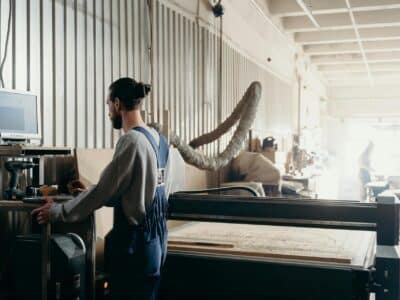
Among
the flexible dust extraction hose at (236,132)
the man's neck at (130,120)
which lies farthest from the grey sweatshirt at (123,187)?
the flexible dust extraction hose at (236,132)

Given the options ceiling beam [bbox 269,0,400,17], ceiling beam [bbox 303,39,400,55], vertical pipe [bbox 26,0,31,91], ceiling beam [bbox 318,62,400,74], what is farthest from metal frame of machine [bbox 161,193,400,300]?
ceiling beam [bbox 318,62,400,74]

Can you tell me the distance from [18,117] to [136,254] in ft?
3.41

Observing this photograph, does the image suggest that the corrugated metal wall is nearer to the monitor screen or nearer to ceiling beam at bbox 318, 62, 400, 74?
the monitor screen

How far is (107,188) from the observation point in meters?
2.07

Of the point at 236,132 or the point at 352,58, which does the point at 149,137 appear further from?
the point at 352,58

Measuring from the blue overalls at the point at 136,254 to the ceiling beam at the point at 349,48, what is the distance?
9.18m

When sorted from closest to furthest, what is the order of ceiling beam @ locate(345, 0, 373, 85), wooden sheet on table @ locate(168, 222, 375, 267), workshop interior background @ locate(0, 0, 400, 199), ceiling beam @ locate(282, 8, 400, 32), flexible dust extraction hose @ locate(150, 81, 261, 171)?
wooden sheet on table @ locate(168, 222, 375, 267) < workshop interior background @ locate(0, 0, 400, 199) < flexible dust extraction hose @ locate(150, 81, 261, 171) < ceiling beam @ locate(345, 0, 373, 85) < ceiling beam @ locate(282, 8, 400, 32)

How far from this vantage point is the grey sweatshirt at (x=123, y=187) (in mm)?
2066

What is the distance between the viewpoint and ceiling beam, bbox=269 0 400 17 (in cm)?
746

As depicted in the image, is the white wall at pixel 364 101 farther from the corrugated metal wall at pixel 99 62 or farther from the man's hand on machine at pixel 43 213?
the man's hand on machine at pixel 43 213

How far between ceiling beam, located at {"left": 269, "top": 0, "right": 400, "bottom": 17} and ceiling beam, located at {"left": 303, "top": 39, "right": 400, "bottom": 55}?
2642mm

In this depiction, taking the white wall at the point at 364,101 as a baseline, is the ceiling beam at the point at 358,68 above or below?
above

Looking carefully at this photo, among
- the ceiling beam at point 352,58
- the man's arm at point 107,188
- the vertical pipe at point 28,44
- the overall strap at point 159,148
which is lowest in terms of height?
the man's arm at point 107,188

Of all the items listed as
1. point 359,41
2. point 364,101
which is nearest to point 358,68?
point 364,101
